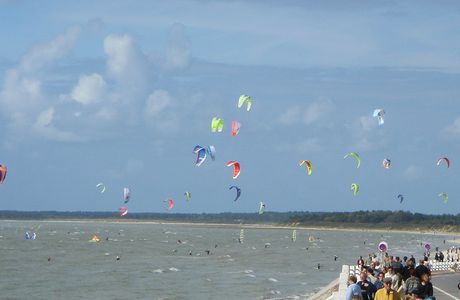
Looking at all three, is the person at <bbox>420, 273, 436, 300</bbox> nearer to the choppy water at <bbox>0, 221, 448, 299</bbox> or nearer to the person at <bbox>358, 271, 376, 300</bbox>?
the person at <bbox>358, 271, 376, 300</bbox>

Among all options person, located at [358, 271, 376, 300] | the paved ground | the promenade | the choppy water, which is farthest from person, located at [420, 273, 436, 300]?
the choppy water

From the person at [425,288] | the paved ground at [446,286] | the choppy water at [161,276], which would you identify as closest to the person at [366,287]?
the person at [425,288]

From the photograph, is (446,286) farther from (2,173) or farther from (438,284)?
(2,173)

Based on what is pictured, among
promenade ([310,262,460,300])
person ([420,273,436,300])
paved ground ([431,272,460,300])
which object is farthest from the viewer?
paved ground ([431,272,460,300])

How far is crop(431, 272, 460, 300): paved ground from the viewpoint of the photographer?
25359 millimetres

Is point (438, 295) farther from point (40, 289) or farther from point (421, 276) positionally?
point (40, 289)

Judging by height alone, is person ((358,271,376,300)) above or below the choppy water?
above

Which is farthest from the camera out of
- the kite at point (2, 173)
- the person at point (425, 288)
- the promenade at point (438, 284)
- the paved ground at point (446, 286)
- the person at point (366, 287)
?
the kite at point (2, 173)

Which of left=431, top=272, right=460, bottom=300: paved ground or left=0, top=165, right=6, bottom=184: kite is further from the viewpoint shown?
left=0, top=165, right=6, bottom=184: kite

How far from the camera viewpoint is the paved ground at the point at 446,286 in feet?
83.2

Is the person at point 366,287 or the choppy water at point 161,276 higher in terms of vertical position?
the person at point 366,287

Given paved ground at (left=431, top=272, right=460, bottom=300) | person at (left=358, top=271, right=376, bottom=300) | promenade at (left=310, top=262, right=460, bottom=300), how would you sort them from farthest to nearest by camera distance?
paved ground at (left=431, top=272, right=460, bottom=300), promenade at (left=310, top=262, right=460, bottom=300), person at (left=358, top=271, right=376, bottom=300)

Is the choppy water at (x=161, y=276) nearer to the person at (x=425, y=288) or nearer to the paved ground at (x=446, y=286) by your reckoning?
the paved ground at (x=446, y=286)

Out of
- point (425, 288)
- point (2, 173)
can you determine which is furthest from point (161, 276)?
point (425, 288)
